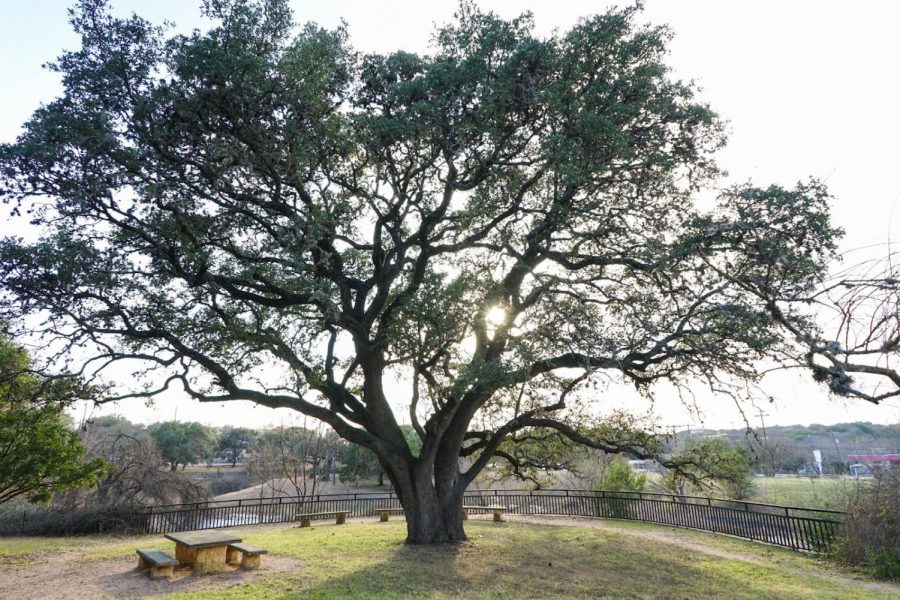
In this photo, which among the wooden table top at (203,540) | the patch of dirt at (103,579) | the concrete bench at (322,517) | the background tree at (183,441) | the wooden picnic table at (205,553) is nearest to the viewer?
the patch of dirt at (103,579)

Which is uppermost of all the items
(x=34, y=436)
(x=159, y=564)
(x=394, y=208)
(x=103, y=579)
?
(x=394, y=208)

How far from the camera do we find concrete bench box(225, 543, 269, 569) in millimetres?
8461

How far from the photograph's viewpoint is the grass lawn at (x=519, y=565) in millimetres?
7191

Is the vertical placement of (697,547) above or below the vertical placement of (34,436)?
below

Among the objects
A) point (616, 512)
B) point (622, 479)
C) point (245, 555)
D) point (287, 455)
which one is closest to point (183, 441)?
point (287, 455)

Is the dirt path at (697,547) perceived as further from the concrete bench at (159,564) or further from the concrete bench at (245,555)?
the concrete bench at (159,564)

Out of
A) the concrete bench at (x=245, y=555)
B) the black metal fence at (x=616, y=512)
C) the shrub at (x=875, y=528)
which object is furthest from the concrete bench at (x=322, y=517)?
the shrub at (x=875, y=528)

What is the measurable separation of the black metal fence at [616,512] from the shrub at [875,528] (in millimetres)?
472

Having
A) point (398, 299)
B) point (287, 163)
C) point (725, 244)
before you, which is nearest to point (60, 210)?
point (287, 163)

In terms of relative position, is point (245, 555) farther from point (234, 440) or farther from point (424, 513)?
point (234, 440)

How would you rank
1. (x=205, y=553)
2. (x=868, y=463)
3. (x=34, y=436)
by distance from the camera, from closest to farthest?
(x=205, y=553) < (x=34, y=436) < (x=868, y=463)

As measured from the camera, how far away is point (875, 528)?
30.0 feet

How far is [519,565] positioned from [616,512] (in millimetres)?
9167

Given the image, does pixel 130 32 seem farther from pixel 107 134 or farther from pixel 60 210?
pixel 60 210
